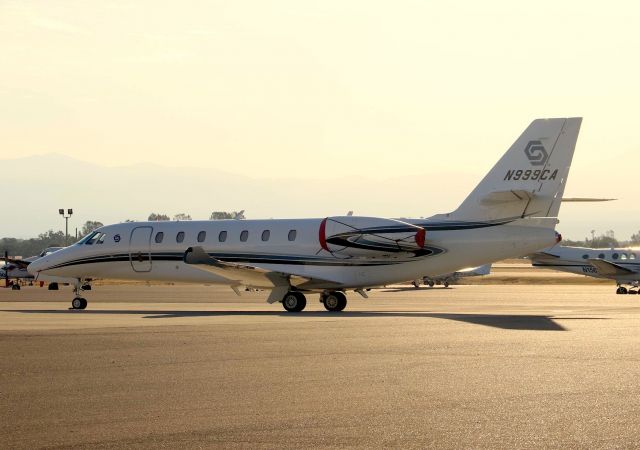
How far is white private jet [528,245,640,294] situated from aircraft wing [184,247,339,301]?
26.5 metres

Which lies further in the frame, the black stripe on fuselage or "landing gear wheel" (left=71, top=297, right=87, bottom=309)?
"landing gear wheel" (left=71, top=297, right=87, bottom=309)

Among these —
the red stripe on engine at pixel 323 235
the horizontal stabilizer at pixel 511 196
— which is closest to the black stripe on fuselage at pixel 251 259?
the red stripe on engine at pixel 323 235

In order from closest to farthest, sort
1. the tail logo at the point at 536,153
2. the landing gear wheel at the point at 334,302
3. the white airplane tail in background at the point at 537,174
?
the white airplane tail in background at the point at 537,174, the tail logo at the point at 536,153, the landing gear wheel at the point at 334,302

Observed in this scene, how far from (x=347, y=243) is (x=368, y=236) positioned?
0.87m

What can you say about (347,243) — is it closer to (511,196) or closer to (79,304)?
(511,196)

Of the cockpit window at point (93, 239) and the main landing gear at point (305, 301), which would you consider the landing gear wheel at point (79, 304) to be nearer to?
the cockpit window at point (93, 239)

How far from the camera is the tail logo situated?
33750mm

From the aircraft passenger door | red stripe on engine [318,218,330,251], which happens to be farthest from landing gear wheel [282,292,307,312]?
the aircraft passenger door

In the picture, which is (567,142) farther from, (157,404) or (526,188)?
(157,404)

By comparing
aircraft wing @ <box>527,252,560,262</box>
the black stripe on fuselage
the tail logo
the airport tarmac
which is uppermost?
the tail logo

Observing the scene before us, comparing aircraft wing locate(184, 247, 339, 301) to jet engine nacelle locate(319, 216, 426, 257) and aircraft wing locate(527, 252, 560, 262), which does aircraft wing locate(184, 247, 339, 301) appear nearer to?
jet engine nacelle locate(319, 216, 426, 257)

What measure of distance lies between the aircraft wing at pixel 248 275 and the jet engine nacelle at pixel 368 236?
1374 millimetres

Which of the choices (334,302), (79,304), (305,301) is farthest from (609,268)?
(79,304)

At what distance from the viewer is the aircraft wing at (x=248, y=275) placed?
35.3 metres
